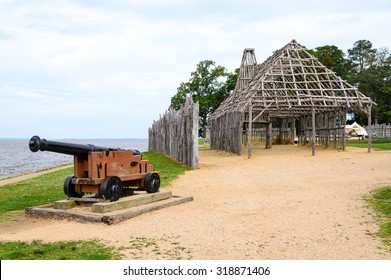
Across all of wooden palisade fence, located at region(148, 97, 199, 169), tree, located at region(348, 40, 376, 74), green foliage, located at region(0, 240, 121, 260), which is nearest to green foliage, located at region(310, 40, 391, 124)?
tree, located at region(348, 40, 376, 74)

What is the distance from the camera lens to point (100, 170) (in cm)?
893

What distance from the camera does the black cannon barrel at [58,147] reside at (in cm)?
780

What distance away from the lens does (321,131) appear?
96.8 feet

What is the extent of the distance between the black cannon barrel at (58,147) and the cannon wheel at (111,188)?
0.65 metres

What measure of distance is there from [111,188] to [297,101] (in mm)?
17016

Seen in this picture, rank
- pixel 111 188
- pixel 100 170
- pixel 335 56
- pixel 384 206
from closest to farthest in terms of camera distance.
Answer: pixel 111 188, pixel 100 170, pixel 384 206, pixel 335 56

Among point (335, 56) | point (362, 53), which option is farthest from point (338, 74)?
point (362, 53)

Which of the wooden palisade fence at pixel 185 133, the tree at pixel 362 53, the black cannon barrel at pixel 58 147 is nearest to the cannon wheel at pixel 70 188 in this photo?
the black cannon barrel at pixel 58 147

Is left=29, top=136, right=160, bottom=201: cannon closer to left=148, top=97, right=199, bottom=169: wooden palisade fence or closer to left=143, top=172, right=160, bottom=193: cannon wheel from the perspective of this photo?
left=143, top=172, right=160, bottom=193: cannon wheel

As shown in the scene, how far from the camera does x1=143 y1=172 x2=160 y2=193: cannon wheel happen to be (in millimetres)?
9938

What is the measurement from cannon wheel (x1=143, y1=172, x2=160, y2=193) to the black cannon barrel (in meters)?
1.17

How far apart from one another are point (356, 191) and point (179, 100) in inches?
1846

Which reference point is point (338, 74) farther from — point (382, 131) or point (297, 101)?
point (297, 101)
